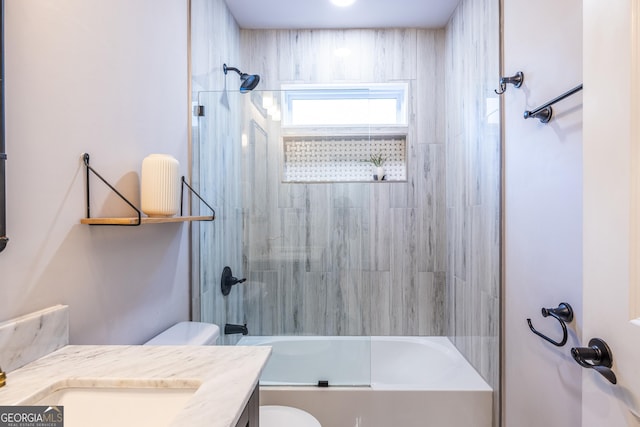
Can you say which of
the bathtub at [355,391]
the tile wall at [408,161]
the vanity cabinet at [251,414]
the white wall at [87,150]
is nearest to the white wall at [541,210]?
the bathtub at [355,391]

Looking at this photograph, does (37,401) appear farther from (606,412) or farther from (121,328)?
(606,412)

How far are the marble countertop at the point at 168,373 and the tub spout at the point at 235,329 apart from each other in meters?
1.19

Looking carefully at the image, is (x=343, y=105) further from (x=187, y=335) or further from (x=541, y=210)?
(x=187, y=335)

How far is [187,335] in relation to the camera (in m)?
1.44

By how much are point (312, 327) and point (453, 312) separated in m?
1.08

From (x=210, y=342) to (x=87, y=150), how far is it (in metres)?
0.93

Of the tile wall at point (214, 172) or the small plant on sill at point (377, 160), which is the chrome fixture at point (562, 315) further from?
the tile wall at point (214, 172)

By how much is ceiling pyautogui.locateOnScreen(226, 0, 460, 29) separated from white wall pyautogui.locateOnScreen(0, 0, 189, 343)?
0.87 meters

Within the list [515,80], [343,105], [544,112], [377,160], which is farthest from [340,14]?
[544,112]

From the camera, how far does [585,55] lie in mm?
709

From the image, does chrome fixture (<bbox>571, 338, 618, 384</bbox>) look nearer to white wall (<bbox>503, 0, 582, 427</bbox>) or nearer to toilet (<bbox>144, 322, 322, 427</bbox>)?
white wall (<bbox>503, 0, 582, 427</bbox>)

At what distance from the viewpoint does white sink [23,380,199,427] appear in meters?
0.69

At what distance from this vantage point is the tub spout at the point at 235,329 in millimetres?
2035

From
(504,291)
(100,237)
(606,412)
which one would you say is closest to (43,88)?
(100,237)
